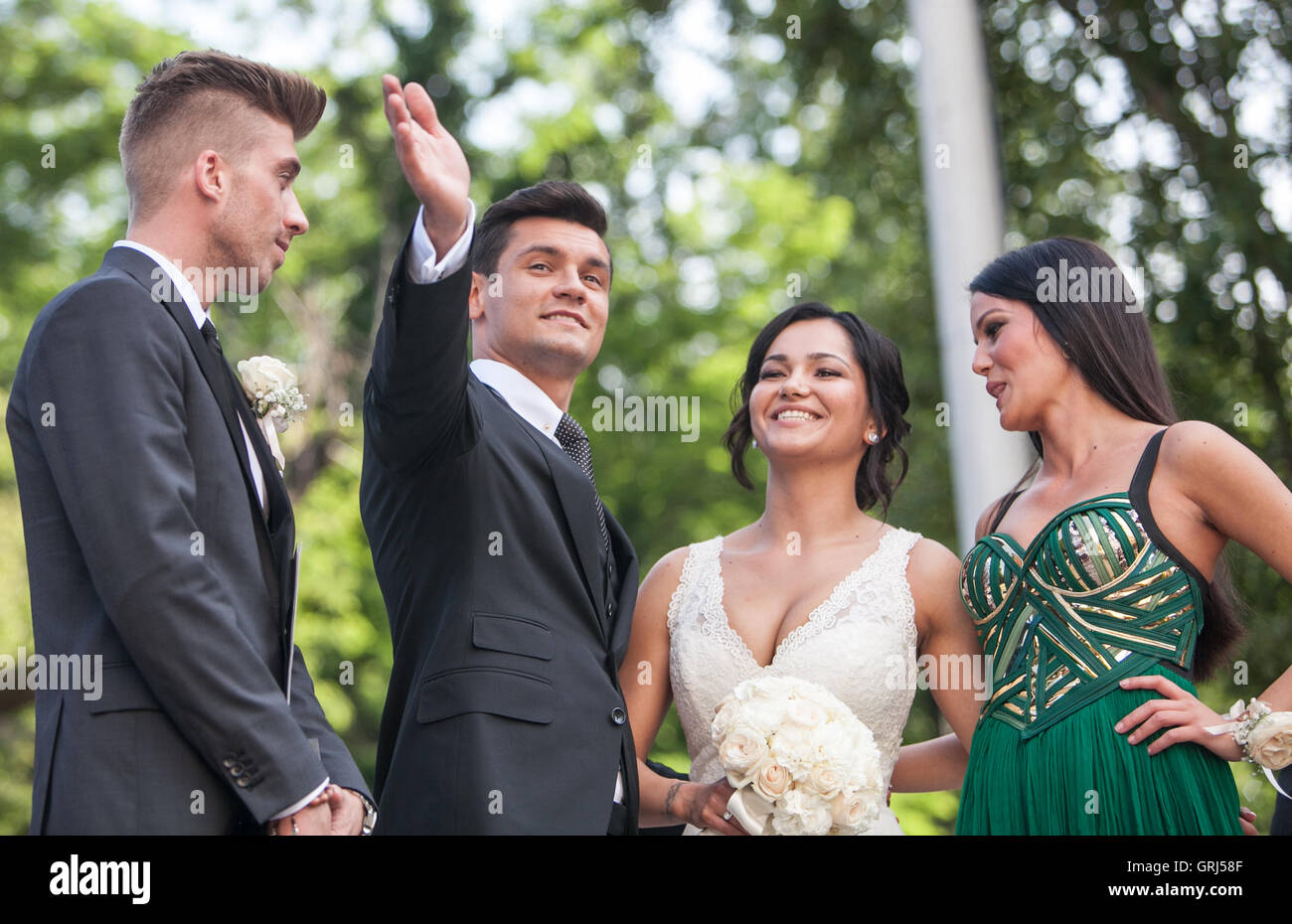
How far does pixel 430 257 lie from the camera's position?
124 inches

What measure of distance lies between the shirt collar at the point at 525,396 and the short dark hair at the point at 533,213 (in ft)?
1.20

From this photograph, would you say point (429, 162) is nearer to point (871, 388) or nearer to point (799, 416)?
point (799, 416)

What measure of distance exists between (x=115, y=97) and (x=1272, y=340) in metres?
12.3

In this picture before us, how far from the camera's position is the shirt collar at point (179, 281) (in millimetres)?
3123

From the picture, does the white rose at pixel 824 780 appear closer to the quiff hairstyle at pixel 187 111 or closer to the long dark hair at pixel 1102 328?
the long dark hair at pixel 1102 328

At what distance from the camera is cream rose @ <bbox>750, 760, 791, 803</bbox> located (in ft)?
10.7

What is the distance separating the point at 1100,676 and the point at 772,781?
0.98 metres

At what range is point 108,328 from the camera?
2900mm

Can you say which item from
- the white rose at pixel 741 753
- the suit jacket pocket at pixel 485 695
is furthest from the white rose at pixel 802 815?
the suit jacket pocket at pixel 485 695

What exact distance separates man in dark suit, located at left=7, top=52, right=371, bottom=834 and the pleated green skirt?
5.78 ft
